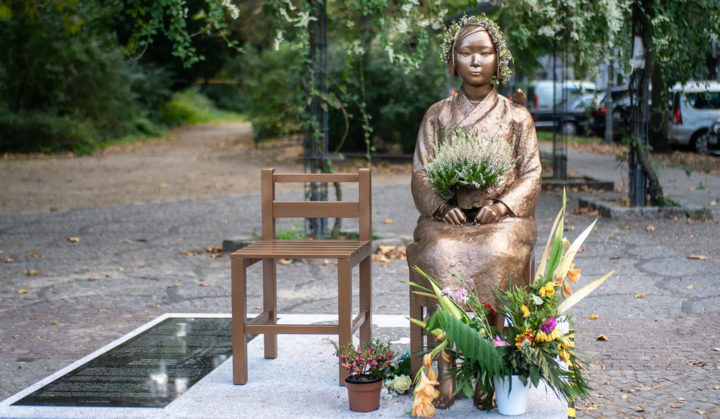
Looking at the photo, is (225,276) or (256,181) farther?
(256,181)

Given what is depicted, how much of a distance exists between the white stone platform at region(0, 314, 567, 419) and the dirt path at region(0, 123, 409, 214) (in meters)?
8.64

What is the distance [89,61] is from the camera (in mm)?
23672

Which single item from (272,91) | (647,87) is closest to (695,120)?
(647,87)

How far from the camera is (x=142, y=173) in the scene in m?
17.7

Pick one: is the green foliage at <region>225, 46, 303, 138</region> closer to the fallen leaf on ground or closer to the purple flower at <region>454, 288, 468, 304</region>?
the fallen leaf on ground

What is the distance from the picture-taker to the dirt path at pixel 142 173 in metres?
13.9

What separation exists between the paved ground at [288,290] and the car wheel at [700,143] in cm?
811

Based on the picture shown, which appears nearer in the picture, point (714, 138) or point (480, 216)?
point (480, 216)

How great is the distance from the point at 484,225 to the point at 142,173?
14.4 meters

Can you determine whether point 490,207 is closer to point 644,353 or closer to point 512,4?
point 644,353

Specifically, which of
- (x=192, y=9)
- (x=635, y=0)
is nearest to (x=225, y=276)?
(x=635, y=0)

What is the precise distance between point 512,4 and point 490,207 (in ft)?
16.7

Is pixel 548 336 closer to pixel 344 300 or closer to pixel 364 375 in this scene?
pixel 364 375

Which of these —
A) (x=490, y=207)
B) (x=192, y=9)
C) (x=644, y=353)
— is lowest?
(x=644, y=353)
